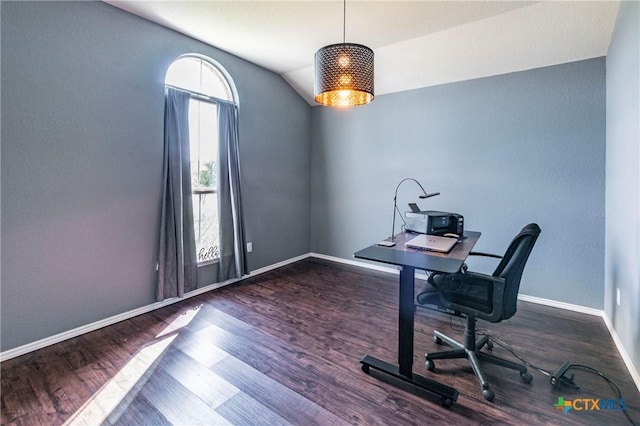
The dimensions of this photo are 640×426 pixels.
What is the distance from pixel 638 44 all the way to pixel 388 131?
235 centimetres

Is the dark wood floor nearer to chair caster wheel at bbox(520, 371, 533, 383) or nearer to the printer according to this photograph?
chair caster wheel at bbox(520, 371, 533, 383)

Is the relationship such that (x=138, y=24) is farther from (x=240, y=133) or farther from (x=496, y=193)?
(x=496, y=193)

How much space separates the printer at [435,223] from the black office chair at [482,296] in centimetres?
51

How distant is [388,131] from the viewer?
387 centimetres

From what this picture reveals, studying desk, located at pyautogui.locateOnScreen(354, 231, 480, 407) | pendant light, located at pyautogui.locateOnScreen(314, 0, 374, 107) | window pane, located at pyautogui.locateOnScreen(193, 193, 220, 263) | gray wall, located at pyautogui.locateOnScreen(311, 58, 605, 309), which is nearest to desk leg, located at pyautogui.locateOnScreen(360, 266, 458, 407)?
desk, located at pyautogui.locateOnScreen(354, 231, 480, 407)

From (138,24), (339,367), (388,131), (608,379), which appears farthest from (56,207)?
(608,379)

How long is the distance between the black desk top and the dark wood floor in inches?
30.2

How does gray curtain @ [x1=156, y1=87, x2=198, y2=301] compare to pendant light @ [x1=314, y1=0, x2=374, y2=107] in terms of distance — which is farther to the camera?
gray curtain @ [x1=156, y1=87, x2=198, y2=301]

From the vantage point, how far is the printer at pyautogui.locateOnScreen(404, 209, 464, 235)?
2419 millimetres

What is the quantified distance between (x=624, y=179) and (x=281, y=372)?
2.67 metres

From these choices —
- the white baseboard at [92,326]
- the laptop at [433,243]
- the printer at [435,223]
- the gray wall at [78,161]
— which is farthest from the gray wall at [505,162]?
the gray wall at [78,161]

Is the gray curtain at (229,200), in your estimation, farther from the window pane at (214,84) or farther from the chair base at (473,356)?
the chair base at (473,356)

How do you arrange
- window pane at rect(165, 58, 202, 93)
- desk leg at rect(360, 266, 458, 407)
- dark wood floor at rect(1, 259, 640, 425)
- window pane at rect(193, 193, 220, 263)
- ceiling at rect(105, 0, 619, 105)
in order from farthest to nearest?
window pane at rect(193, 193, 220, 263), window pane at rect(165, 58, 202, 93), ceiling at rect(105, 0, 619, 105), desk leg at rect(360, 266, 458, 407), dark wood floor at rect(1, 259, 640, 425)

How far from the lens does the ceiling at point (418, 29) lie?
7.76 ft
